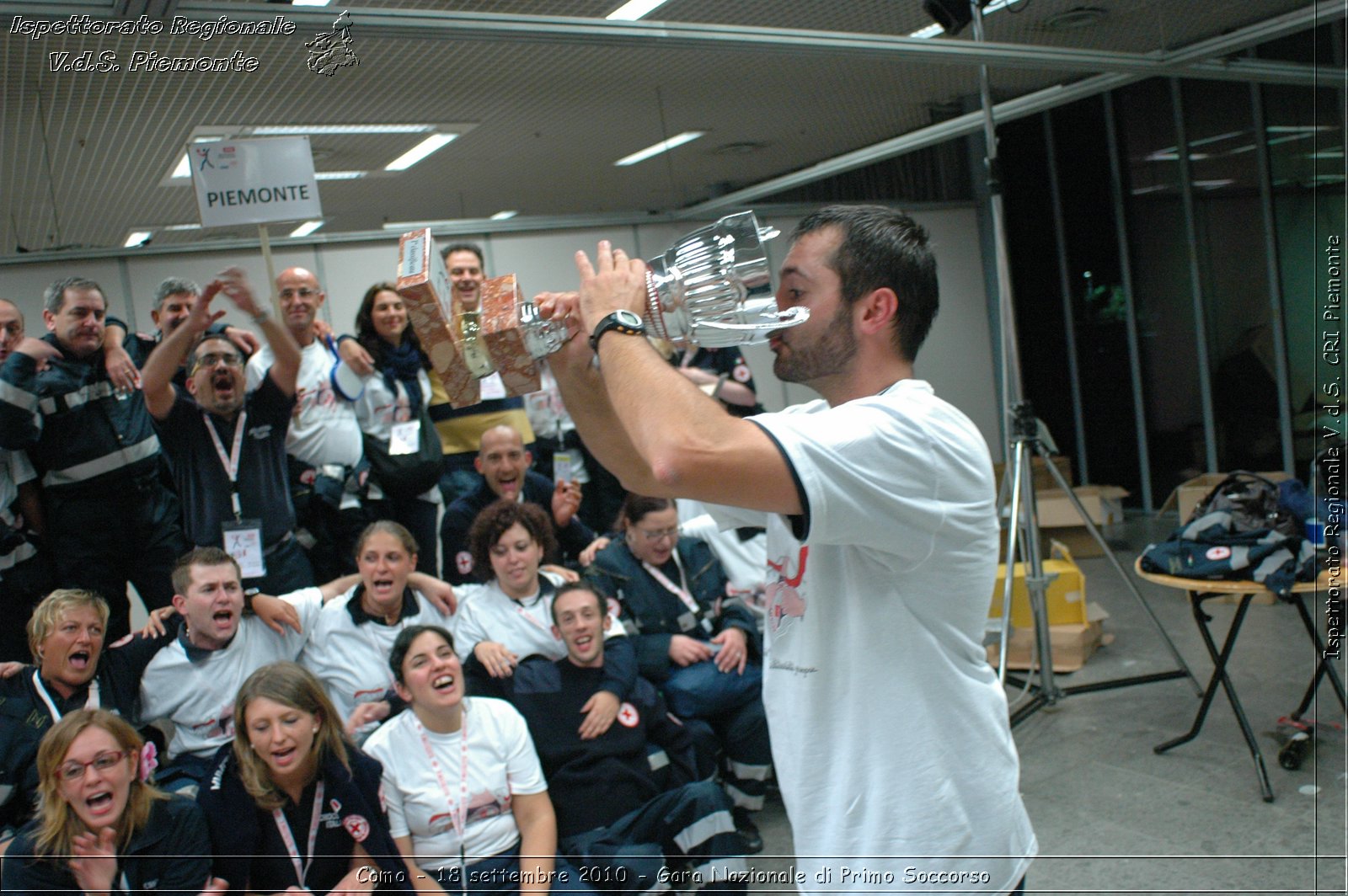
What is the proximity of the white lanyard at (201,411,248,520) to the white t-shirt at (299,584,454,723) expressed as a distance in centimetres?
41

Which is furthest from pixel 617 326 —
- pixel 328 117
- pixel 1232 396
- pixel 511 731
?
pixel 1232 396

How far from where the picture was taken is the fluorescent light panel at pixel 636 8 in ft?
11.2

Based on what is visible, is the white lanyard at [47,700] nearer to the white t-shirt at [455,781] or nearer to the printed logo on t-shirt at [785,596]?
the white t-shirt at [455,781]

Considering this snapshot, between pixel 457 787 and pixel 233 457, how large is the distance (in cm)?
118

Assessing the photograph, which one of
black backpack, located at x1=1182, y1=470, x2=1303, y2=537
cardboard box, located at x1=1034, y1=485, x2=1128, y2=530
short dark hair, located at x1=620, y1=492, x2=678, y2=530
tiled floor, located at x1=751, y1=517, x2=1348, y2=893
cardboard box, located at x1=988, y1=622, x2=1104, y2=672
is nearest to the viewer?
tiled floor, located at x1=751, y1=517, x2=1348, y2=893

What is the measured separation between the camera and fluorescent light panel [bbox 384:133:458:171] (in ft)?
15.1

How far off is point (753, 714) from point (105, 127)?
286 cm

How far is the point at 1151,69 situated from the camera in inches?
144

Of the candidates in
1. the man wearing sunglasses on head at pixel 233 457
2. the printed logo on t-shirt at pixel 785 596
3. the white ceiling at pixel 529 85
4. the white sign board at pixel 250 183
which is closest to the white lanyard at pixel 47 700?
the man wearing sunglasses on head at pixel 233 457

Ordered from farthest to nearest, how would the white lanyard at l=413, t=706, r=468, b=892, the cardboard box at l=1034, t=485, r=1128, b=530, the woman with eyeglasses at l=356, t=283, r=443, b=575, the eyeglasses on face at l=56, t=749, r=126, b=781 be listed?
the cardboard box at l=1034, t=485, r=1128, b=530
the woman with eyeglasses at l=356, t=283, r=443, b=575
the white lanyard at l=413, t=706, r=468, b=892
the eyeglasses on face at l=56, t=749, r=126, b=781

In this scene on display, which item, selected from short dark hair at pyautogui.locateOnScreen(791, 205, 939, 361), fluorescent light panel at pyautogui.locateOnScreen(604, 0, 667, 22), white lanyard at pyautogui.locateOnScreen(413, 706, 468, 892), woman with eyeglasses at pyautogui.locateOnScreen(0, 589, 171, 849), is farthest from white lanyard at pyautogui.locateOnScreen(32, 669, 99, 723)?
fluorescent light panel at pyautogui.locateOnScreen(604, 0, 667, 22)

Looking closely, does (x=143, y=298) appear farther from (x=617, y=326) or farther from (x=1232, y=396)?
(x=1232, y=396)

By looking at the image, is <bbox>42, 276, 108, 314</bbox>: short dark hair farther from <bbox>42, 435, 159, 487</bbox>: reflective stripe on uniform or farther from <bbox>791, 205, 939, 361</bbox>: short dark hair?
<bbox>791, 205, 939, 361</bbox>: short dark hair

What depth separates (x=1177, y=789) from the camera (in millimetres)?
3094
